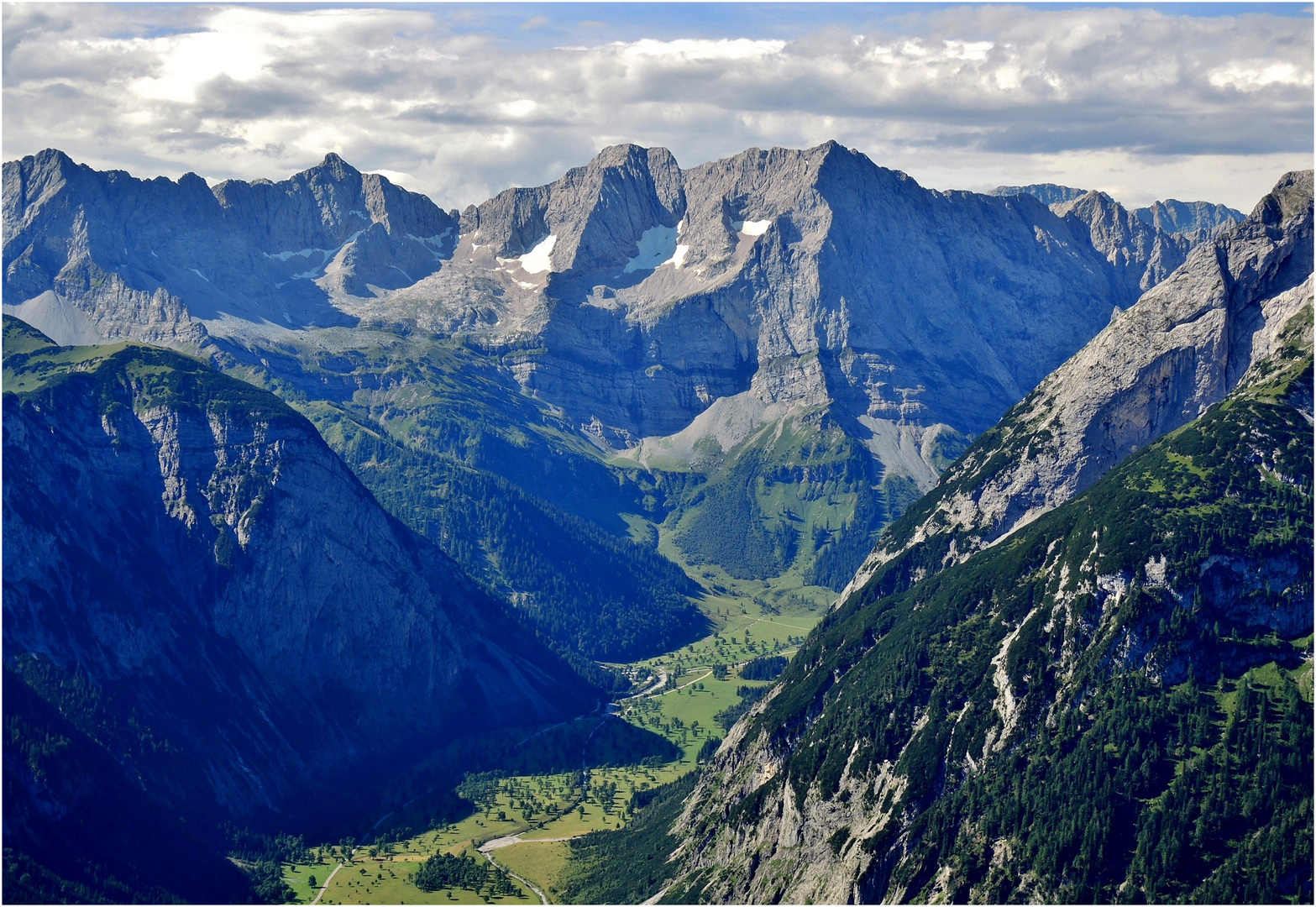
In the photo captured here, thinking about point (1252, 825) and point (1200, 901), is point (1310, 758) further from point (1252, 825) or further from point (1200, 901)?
point (1200, 901)

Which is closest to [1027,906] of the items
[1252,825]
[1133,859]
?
[1133,859]

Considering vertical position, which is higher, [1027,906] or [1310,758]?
[1310,758]

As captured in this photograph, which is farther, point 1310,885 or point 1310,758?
point 1310,758

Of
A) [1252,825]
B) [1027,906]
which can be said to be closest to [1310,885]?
[1252,825]

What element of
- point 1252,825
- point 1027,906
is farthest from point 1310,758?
point 1027,906

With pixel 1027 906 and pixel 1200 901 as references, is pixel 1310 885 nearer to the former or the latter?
pixel 1200 901

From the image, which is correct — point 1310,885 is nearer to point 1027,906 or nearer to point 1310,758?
point 1310,758

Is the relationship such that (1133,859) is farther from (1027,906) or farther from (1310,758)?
(1310,758)
